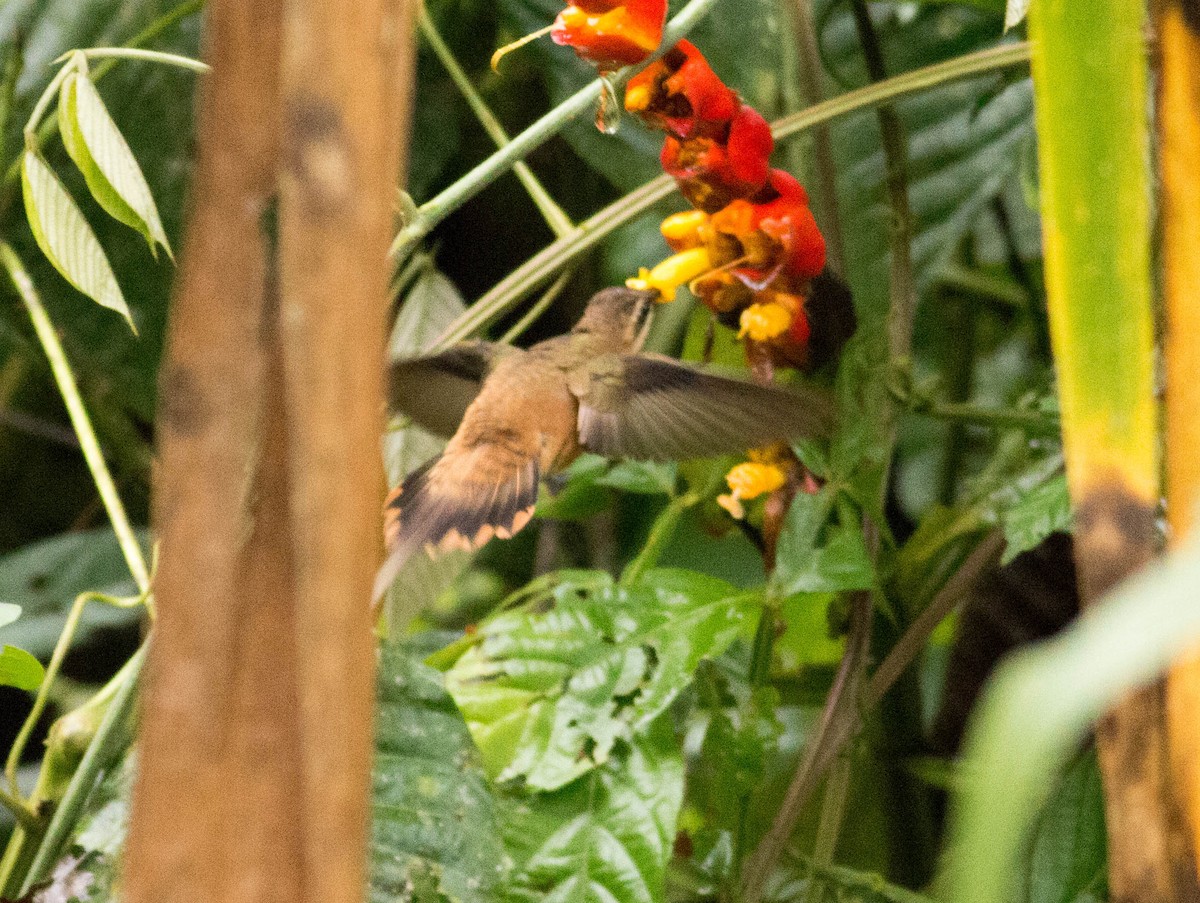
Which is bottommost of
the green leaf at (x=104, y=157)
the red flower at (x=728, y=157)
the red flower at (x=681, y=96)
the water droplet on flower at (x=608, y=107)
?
the green leaf at (x=104, y=157)

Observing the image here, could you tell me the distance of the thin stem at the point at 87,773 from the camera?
54cm

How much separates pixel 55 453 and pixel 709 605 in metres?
1.11

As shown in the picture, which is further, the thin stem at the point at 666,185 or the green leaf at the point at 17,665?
the thin stem at the point at 666,185

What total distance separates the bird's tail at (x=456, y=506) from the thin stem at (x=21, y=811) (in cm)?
20

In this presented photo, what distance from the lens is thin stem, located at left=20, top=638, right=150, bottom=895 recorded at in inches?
21.2

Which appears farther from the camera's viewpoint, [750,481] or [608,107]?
[750,481]

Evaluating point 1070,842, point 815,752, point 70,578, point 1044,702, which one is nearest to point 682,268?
point 815,752

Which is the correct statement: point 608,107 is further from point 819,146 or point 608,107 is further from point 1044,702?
point 1044,702

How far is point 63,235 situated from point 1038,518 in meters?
0.46

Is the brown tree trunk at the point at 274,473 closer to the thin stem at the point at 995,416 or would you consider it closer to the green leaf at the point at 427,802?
the green leaf at the point at 427,802

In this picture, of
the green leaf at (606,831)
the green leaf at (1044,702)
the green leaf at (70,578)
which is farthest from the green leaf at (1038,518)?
the green leaf at (70,578)

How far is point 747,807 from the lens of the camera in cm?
69

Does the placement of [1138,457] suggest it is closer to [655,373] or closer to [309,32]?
[309,32]

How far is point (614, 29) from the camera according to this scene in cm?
54
